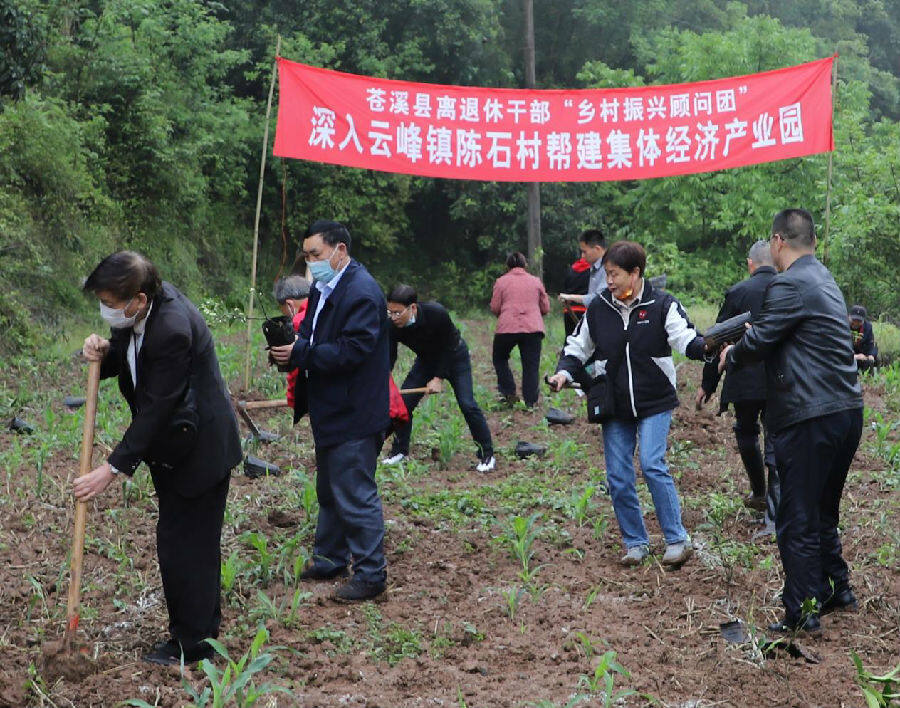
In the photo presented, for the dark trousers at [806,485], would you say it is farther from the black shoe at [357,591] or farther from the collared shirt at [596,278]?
the collared shirt at [596,278]

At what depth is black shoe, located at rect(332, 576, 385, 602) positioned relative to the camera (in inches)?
200

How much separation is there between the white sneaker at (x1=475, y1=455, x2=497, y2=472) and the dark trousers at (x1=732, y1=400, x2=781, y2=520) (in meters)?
2.31

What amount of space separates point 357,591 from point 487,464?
Result: 10.8 feet

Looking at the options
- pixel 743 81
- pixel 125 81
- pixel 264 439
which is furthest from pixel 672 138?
pixel 125 81

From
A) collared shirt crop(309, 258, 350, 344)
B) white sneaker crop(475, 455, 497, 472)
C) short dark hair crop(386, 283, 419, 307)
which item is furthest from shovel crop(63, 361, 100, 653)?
white sneaker crop(475, 455, 497, 472)

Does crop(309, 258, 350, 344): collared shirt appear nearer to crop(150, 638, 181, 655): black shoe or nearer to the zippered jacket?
the zippered jacket

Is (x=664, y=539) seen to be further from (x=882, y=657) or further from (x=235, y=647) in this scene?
(x=235, y=647)

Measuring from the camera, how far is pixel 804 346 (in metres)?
4.57

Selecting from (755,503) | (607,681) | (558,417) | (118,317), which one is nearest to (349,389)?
(118,317)

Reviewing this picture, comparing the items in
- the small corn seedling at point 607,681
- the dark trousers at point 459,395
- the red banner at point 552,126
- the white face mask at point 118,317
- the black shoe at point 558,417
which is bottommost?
the small corn seedling at point 607,681

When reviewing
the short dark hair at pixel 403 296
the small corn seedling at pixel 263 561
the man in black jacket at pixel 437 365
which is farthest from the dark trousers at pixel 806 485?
the man in black jacket at pixel 437 365

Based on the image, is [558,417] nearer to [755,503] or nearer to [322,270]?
[755,503]

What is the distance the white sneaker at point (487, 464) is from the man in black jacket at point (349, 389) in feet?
10.2

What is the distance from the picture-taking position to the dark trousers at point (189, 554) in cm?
415
